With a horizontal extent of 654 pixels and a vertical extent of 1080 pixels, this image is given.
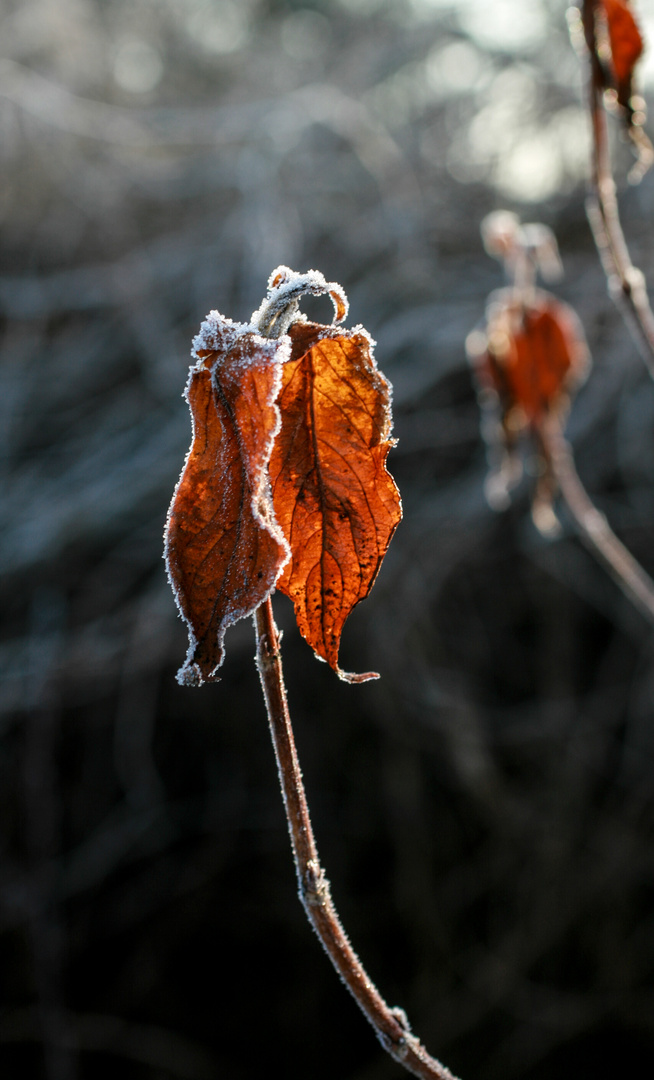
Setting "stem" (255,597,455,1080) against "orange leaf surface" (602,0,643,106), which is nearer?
"stem" (255,597,455,1080)

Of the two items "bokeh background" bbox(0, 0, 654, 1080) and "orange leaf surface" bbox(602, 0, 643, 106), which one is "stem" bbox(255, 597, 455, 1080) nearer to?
"orange leaf surface" bbox(602, 0, 643, 106)

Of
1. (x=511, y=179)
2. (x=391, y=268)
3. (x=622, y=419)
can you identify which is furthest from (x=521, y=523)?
(x=511, y=179)

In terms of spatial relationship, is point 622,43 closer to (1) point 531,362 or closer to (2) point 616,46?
(2) point 616,46

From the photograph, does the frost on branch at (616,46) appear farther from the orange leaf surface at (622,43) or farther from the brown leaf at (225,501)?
the brown leaf at (225,501)

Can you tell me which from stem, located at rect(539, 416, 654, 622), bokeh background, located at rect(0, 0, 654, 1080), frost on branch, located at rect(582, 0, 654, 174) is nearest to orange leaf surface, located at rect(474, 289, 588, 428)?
stem, located at rect(539, 416, 654, 622)

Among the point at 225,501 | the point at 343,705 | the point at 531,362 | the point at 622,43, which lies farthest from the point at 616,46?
the point at 343,705

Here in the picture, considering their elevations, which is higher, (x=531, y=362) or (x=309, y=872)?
(x=531, y=362)

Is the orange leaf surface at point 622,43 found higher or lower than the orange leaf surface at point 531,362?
higher

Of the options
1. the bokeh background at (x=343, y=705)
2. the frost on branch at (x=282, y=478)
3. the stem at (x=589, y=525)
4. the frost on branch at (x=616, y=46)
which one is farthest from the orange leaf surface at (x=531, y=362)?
the bokeh background at (x=343, y=705)
